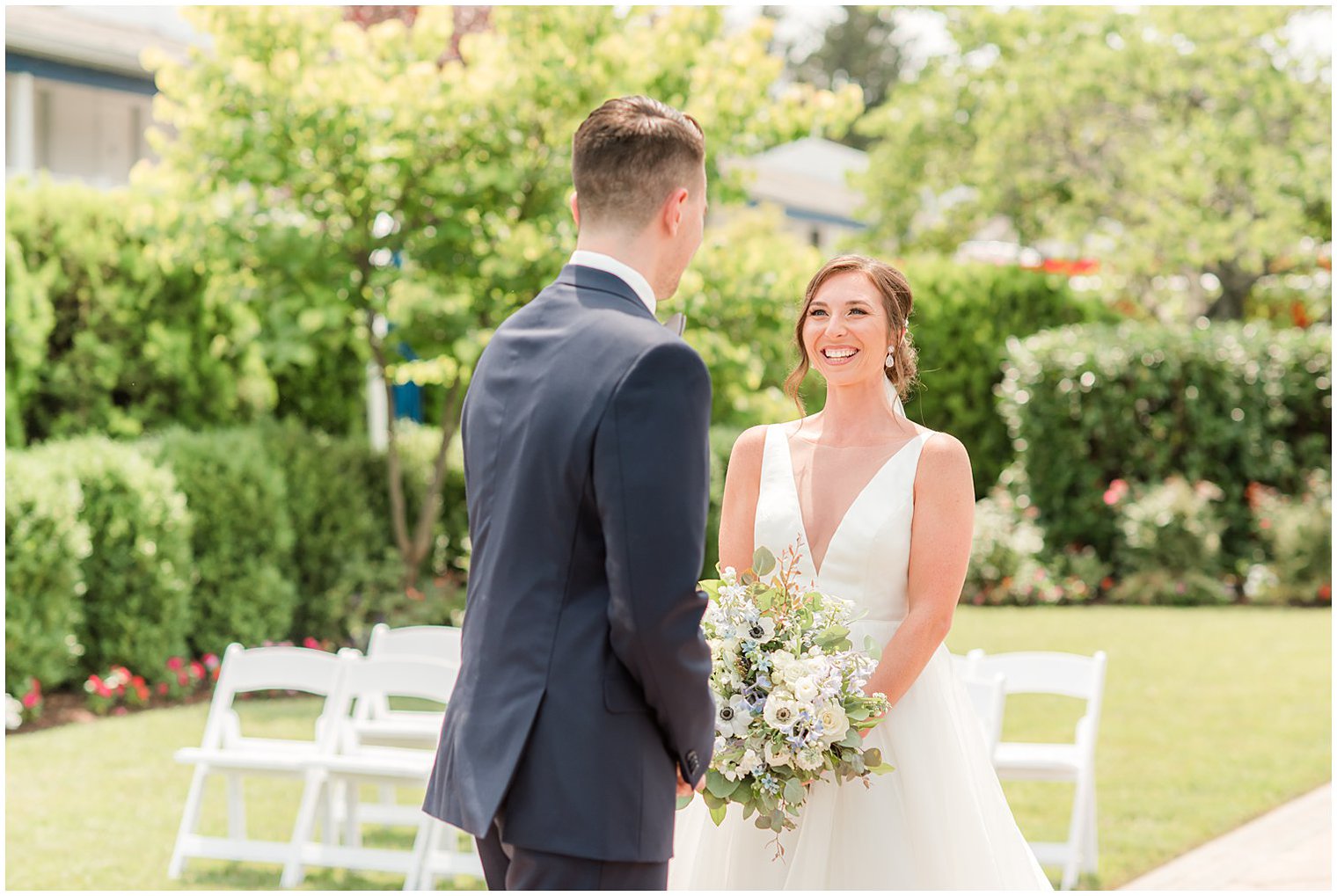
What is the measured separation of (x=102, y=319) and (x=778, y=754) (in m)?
8.84

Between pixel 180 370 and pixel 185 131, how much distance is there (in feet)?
6.02

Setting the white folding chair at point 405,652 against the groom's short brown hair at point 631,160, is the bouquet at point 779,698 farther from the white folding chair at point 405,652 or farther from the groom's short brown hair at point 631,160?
the white folding chair at point 405,652

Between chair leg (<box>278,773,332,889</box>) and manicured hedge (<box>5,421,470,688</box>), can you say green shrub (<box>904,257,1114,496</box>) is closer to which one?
manicured hedge (<box>5,421,470,688</box>)

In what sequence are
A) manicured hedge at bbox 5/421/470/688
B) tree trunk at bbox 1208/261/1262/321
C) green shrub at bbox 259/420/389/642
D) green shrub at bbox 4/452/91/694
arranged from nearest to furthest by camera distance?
green shrub at bbox 4/452/91/694, manicured hedge at bbox 5/421/470/688, green shrub at bbox 259/420/389/642, tree trunk at bbox 1208/261/1262/321

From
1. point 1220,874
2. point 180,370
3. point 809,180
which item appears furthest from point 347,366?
point 809,180

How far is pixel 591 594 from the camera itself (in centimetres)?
264

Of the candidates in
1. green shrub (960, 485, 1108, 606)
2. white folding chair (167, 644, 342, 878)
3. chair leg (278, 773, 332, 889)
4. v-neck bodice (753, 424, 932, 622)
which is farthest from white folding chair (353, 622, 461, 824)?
green shrub (960, 485, 1108, 606)

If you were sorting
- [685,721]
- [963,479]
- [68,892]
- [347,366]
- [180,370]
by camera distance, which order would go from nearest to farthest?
[685,721]
[963,479]
[68,892]
[180,370]
[347,366]

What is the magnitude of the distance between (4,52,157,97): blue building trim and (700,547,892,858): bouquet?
13716 millimetres

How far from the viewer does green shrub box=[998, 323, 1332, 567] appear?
51.6 feet

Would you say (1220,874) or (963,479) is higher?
(963,479)

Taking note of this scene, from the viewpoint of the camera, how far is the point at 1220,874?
6.23m

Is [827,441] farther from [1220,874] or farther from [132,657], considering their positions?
[132,657]

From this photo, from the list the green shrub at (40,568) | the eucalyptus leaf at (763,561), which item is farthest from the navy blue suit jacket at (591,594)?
the green shrub at (40,568)
